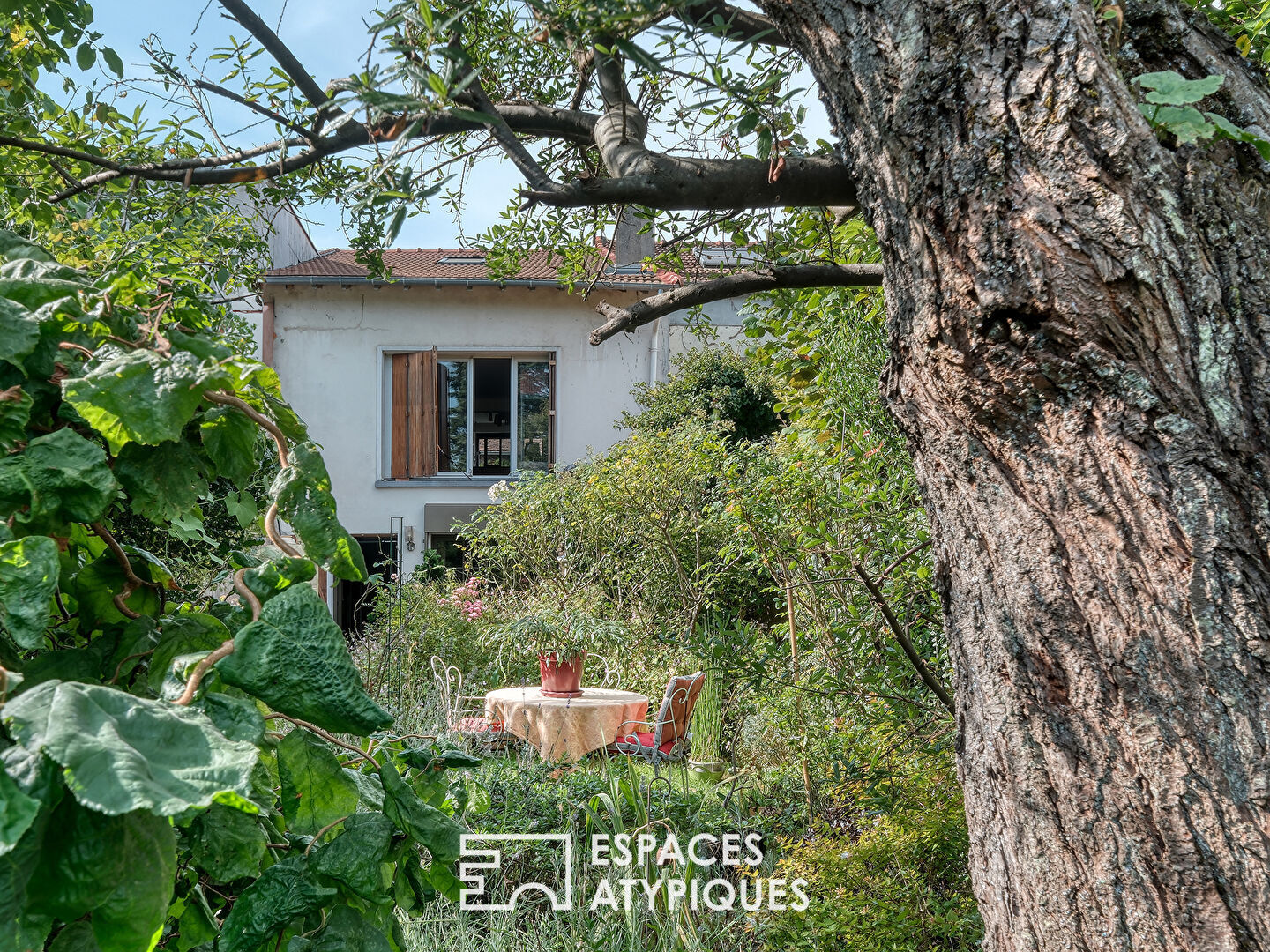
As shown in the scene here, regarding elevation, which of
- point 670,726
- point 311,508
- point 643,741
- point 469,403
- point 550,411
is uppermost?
point 469,403

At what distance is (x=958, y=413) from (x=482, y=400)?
11.6 m

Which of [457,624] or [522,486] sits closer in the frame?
[457,624]

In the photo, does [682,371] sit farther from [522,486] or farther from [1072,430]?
[1072,430]

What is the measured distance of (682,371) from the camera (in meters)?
11.5

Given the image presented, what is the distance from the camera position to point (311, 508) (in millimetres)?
838

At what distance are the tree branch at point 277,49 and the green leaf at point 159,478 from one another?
129 cm

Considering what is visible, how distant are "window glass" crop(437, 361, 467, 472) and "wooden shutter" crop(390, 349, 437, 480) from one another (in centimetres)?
24

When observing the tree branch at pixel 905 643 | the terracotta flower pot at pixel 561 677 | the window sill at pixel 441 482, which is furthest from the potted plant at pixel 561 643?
the window sill at pixel 441 482

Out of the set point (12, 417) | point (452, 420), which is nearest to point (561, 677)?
point (12, 417)

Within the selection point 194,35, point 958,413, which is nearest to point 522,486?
point 194,35

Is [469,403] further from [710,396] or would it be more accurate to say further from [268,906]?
[268,906]

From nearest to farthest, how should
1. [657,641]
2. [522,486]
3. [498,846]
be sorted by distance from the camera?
1. [498,846]
2. [657,641]
3. [522,486]

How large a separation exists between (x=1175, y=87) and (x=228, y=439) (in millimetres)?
1253

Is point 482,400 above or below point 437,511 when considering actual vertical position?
above
